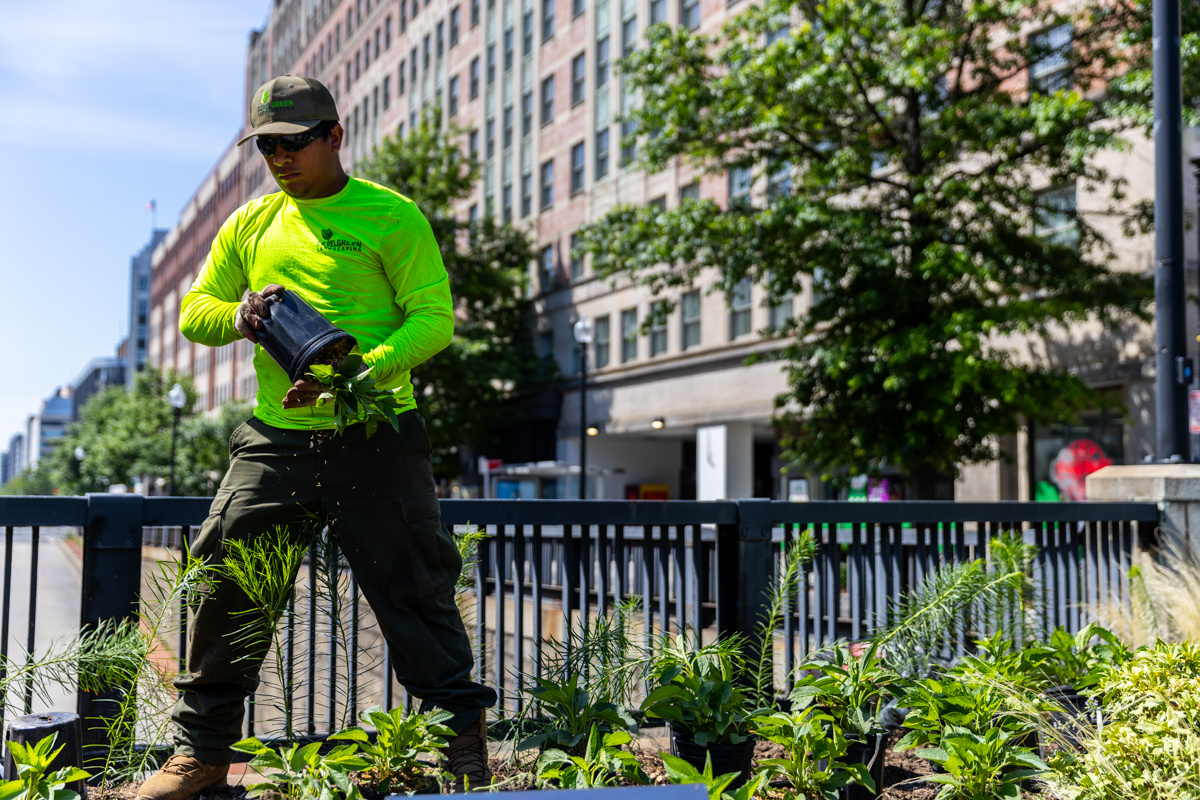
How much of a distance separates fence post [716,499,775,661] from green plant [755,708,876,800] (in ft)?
4.71

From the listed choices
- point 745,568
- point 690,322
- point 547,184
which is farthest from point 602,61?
point 745,568

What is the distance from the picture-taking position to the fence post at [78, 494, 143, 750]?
407cm

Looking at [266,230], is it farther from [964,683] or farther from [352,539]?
[964,683]

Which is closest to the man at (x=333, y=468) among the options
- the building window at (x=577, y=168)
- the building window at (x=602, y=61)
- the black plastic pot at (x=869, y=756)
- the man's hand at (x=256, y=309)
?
the man's hand at (x=256, y=309)

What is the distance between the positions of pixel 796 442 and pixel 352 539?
665 inches

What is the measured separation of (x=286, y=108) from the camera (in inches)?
138

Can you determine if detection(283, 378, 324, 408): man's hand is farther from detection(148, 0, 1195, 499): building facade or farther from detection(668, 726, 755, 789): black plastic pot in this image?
detection(148, 0, 1195, 499): building facade

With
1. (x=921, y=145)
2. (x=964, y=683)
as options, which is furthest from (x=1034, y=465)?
(x=964, y=683)

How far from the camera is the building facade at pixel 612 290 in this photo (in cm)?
2309

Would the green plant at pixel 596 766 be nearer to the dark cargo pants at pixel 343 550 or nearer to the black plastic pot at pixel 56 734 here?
the dark cargo pants at pixel 343 550

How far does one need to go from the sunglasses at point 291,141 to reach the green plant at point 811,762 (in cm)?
224

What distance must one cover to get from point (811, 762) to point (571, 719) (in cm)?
74

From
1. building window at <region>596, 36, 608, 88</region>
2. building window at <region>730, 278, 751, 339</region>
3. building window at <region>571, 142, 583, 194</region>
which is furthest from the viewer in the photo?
building window at <region>571, 142, 583, 194</region>

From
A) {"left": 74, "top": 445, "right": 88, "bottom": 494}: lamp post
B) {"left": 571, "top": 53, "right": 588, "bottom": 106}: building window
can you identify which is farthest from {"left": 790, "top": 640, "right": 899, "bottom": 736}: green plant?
{"left": 74, "top": 445, "right": 88, "bottom": 494}: lamp post
